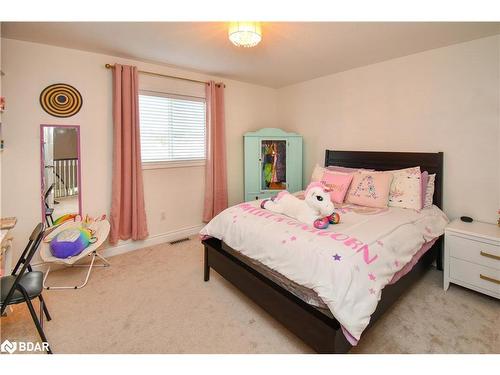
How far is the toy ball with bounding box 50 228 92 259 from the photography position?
2.28m

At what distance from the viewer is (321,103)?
12.1 feet

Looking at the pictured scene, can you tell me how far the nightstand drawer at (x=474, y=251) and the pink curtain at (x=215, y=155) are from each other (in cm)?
273

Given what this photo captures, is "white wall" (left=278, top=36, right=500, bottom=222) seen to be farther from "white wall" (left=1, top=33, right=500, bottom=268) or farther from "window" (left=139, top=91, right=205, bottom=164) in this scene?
"window" (left=139, top=91, right=205, bottom=164)

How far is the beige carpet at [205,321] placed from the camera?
5.32 ft

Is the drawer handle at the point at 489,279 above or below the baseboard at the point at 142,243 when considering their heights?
above

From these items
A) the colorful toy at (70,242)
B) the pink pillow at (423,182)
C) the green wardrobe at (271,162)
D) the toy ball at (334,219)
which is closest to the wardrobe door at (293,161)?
the green wardrobe at (271,162)

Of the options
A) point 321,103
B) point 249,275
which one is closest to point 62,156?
point 249,275

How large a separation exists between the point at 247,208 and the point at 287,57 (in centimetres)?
182

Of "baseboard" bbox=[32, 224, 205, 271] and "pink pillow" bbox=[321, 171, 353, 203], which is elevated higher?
"pink pillow" bbox=[321, 171, 353, 203]

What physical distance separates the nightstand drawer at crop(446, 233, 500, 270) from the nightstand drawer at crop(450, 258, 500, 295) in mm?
41

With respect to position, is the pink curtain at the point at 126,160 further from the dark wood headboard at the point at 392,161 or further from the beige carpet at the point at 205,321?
the dark wood headboard at the point at 392,161

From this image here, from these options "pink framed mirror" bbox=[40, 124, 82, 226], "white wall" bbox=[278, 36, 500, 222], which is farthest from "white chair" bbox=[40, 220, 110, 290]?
"white wall" bbox=[278, 36, 500, 222]
